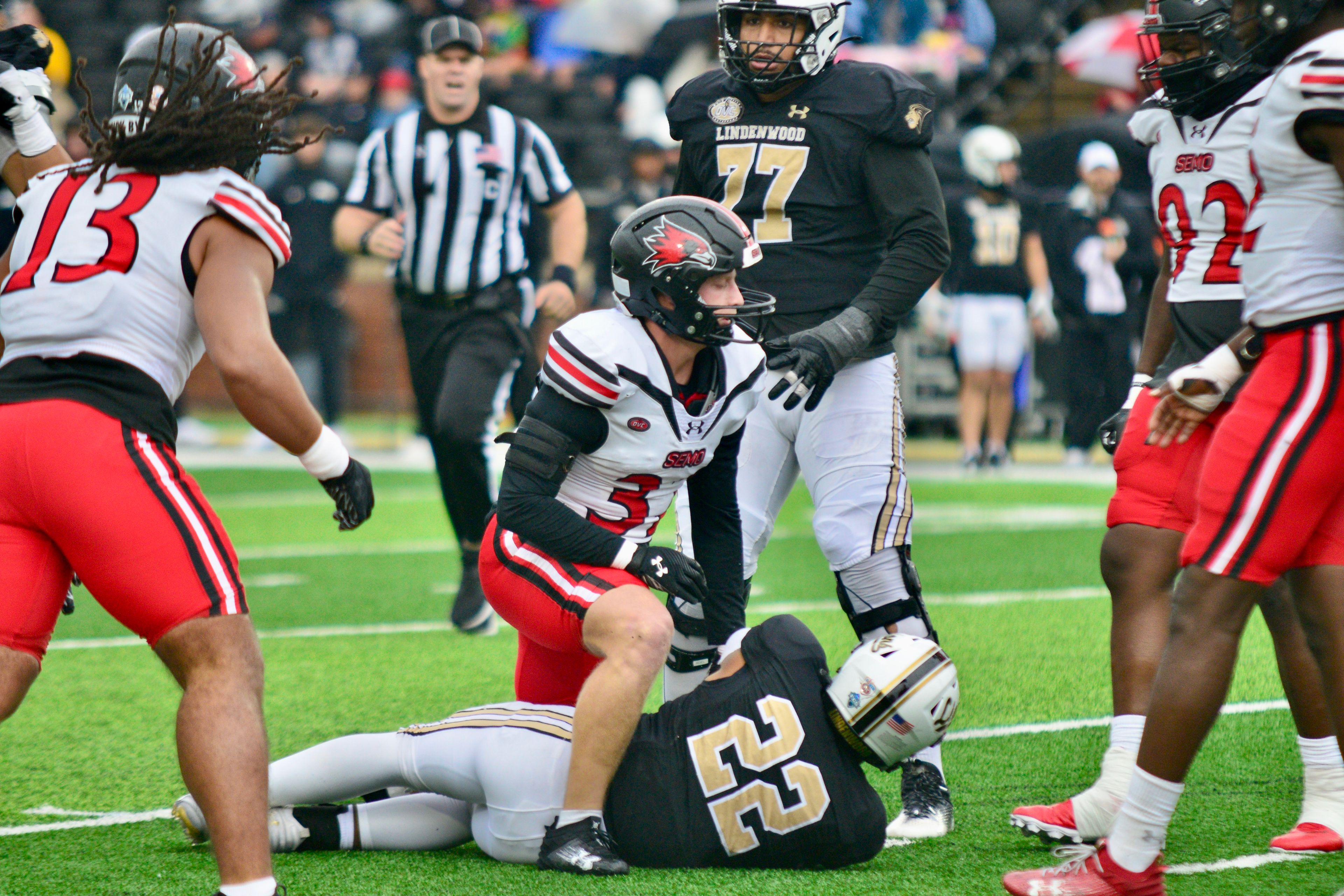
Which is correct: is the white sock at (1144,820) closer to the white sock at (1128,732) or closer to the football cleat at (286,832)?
the white sock at (1128,732)

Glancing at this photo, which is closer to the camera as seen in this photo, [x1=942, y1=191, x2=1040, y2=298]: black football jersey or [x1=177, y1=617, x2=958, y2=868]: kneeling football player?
[x1=177, y1=617, x2=958, y2=868]: kneeling football player

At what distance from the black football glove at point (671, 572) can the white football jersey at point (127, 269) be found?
99 centimetres

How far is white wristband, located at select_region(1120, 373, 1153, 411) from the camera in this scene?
3.64 m

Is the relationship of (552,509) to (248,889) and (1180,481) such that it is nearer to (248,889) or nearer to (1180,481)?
(248,889)

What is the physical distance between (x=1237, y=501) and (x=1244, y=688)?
7.65 feet

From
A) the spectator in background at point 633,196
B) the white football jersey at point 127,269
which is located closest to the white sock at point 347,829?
the white football jersey at point 127,269

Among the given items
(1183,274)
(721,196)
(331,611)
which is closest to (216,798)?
(721,196)

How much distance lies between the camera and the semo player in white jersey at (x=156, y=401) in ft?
8.62

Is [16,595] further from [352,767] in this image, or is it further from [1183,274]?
[1183,274]

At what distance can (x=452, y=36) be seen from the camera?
6203 mm

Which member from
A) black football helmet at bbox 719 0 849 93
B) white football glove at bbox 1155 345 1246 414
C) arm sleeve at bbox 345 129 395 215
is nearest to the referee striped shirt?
arm sleeve at bbox 345 129 395 215

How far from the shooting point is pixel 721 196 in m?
4.02

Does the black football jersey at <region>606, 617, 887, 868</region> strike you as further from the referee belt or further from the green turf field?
the referee belt

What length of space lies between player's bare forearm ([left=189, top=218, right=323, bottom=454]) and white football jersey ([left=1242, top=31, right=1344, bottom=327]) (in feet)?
5.54
